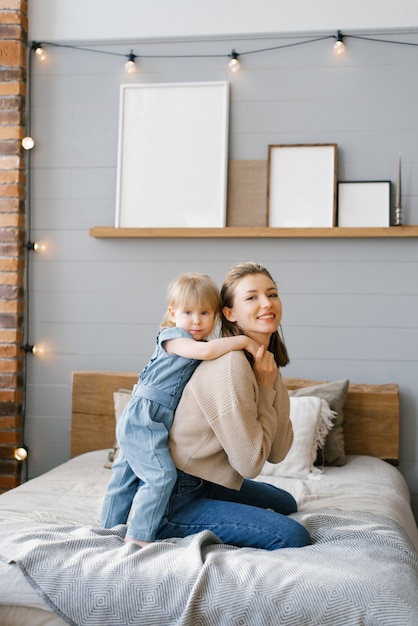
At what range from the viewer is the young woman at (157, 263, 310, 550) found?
1.92 meters

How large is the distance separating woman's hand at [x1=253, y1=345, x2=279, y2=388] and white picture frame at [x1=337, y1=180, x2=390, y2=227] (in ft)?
4.67

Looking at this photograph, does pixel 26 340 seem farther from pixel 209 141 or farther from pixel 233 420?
pixel 233 420

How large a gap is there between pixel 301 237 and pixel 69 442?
1.44m

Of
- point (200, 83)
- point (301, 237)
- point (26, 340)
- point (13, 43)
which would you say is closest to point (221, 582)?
point (301, 237)

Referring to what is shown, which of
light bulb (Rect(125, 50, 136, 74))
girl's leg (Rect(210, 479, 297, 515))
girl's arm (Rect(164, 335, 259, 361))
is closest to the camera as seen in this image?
girl's arm (Rect(164, 335, 259, 361))

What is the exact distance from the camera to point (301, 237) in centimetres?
336

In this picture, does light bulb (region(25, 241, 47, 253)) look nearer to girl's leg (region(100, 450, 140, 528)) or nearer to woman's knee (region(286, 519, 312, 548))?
girl's leg (region(100, 450, 140, 528))

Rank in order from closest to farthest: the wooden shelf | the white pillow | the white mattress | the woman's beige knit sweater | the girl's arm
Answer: the woman's beige knit sweater < the girl's arm < the white mattress < the white pillow < the wooden shelf

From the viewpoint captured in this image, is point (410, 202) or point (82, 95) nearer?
point (410, 202)

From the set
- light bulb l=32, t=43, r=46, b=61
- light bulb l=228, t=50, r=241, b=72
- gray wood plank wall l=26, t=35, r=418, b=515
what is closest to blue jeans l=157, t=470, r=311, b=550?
gray wood plank wall l=26, t=35, r=418, b=515

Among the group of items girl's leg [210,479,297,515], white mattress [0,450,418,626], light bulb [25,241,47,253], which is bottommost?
white mattress [0,450,418,626]

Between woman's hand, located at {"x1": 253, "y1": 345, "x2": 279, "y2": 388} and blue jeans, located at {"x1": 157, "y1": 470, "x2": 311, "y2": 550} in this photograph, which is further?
woman's hand, located at {"x1": 253, "y1": 345, "x2": 279, "y2": 388}

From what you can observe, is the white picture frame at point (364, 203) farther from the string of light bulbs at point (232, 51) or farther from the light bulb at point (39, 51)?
the light bulb at point (39, 51)

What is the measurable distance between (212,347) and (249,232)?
1399 millimetres
